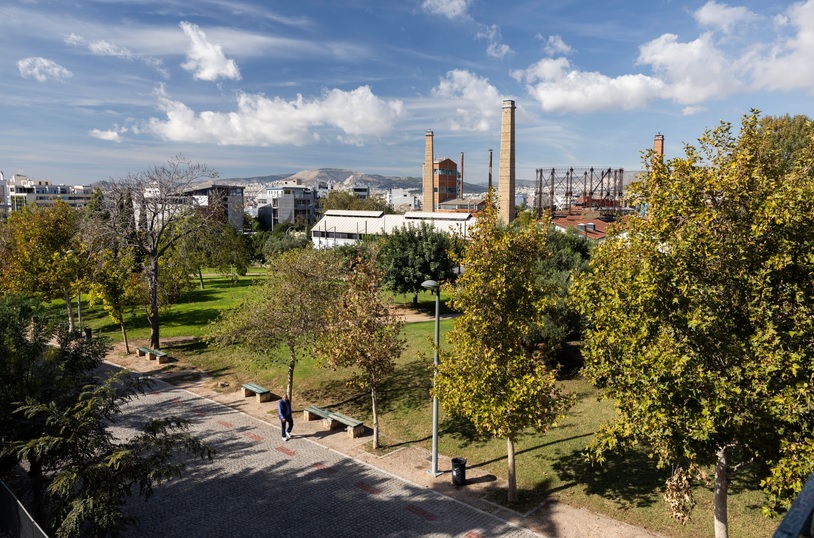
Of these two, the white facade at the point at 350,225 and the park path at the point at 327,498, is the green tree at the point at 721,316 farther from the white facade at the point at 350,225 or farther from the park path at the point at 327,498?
the white facade at the point at 350,225

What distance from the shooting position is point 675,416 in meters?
8.11

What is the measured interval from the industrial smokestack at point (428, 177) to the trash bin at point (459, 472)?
69.1 meters

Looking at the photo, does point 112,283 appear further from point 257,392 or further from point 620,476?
point 620,476

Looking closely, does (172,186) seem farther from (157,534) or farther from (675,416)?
(675,416)

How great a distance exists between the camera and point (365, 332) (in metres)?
14.9

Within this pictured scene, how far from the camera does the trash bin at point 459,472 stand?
13039 mm

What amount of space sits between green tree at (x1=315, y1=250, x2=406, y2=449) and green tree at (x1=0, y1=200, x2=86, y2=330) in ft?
64.7

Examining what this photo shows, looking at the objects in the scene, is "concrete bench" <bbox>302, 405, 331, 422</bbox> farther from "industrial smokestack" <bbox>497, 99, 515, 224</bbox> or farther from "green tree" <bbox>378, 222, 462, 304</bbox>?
"industrial smokestack" <bbox>497, 99, 515, 224</bbox>

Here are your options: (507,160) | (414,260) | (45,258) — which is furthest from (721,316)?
(507,160)

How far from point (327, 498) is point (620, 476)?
286 inches

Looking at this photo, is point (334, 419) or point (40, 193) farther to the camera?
point (40, 193)

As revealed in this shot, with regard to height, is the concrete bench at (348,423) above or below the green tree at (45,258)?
below

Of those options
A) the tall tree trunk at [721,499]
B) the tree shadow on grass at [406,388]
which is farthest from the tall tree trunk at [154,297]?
the tall tree trunk at [721,499]

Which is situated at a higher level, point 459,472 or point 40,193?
point 40,193
